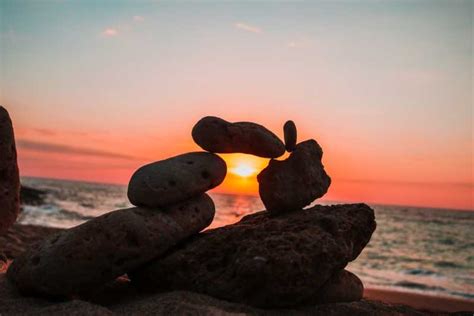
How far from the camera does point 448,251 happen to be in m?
27.0

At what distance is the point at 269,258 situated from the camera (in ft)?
21.0

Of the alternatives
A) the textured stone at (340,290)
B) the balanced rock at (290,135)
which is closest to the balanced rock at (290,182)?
the balanced rock at (290,135)

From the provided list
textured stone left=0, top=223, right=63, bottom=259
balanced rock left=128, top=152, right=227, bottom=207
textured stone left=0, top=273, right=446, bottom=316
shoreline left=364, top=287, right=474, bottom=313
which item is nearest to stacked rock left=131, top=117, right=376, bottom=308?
textured stone left=0, top=273, right=446, bottom=316

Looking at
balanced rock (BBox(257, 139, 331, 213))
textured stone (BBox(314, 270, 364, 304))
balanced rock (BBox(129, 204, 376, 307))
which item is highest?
balanced rock (BBox(257, 139, 331, 213))

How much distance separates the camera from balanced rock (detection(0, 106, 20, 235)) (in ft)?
24.7

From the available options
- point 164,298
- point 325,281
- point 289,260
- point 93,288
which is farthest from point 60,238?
point 325,281

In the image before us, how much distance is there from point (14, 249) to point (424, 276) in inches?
521

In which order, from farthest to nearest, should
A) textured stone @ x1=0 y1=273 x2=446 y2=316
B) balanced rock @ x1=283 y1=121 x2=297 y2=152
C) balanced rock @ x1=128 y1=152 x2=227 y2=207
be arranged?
balanced rock @ x1=283 y1=121 x2=297 y2=152 → balanced rock @ x1=128 y1=152 x2=227 y2=207 → textured stone @ x1=0 y1=273 x2=446 y2=316

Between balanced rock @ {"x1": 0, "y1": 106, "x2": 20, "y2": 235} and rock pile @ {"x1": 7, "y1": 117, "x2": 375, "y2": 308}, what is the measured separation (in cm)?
77

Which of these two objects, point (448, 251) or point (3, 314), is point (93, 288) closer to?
point (3, 314)

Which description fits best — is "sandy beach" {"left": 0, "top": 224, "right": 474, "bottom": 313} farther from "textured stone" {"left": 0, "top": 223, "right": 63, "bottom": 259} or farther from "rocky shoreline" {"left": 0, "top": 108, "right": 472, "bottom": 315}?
"rocky shoreline" {"left": 0, "top": 108, "right": 472, "bottom": 315}

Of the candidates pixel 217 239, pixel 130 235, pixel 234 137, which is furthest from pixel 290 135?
pixel 130 235

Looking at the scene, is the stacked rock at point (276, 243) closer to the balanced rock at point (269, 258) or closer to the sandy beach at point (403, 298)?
the balanced rock at point (269, 258)

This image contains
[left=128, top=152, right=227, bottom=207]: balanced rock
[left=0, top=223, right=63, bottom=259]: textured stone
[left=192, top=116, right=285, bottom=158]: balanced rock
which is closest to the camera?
[left=128, top=152, right=227, bottom=207]: balanced rock
